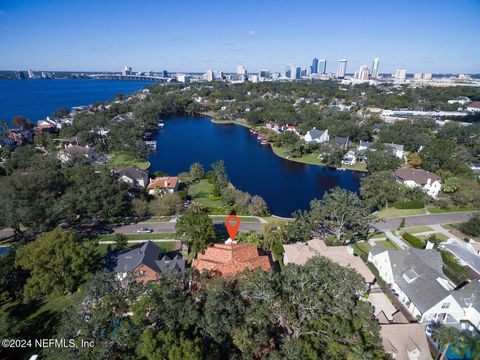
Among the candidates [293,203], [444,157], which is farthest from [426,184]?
[293,203]

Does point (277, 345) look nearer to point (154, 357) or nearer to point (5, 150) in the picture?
point (154, 357)

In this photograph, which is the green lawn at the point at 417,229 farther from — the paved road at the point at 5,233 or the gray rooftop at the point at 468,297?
the paved road at the point at 5,233

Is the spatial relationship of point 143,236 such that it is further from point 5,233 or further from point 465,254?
point 465,254

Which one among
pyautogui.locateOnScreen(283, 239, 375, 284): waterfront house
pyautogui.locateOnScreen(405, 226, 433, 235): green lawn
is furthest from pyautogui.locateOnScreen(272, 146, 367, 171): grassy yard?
pyautogui.locateOnScreen(283, 239, 375, 284): waterfront house

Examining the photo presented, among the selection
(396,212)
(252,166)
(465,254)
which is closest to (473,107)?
(396,212)

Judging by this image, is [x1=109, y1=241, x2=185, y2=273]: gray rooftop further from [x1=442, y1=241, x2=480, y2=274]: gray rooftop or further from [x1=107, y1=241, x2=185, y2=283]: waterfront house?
[x1=442, y1=241, x2=480, y2=274]: gray rooftop

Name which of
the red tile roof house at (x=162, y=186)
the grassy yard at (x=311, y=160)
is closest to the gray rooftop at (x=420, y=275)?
the red tile roof house at (x=162, y=186)
